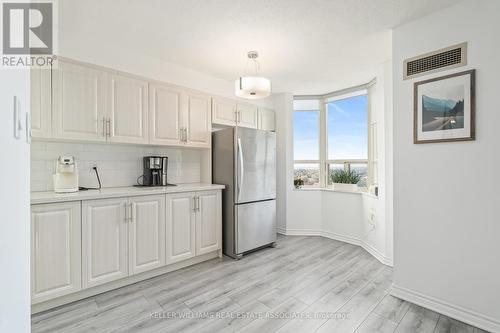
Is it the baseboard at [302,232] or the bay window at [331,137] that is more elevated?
the bay window at [331,137]

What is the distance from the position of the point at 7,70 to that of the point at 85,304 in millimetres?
2098

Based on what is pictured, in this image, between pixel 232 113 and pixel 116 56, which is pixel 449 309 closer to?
pixel 232 113

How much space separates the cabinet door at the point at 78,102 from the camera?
7.13ft

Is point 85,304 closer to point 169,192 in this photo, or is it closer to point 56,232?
point 56,232

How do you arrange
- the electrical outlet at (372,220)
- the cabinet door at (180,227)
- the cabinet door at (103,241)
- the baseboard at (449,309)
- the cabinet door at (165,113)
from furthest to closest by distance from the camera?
the electrical outlet at (372,220) < the cabinet door at (165,113) < the cabinet door at (180,227) < the cabinet door at (103,241) < the baseboard at (449,309)

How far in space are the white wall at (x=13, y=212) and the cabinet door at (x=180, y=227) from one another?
1.59 m

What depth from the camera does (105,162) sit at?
271 centimetres

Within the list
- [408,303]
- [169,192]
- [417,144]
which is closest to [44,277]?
[169,192]

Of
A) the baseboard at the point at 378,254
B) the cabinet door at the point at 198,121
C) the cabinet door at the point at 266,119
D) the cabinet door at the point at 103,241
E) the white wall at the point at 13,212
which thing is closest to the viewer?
the white wall at the point at 13,212

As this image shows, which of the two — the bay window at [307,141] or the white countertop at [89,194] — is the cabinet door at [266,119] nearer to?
the bay window at [307,141]

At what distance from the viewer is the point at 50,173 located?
7.69 ft

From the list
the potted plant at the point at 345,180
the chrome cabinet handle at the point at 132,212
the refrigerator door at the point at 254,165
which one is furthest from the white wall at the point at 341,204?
the chrome cabinet handle at the point at 132,212

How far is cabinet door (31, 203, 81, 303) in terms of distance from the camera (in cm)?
187

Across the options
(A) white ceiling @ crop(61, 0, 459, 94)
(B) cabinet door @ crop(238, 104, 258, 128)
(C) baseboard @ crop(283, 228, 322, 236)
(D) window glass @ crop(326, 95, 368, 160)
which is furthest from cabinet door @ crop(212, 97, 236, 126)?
(C) baseboard @ crop(283, 228, 322, 236)
